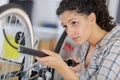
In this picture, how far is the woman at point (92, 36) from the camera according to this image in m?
0.93

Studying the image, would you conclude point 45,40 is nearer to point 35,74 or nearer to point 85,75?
point 35,74

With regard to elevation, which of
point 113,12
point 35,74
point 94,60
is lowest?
point 35,74

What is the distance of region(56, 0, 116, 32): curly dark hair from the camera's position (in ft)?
3.27

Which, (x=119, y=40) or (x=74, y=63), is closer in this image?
(x=119, y=40)

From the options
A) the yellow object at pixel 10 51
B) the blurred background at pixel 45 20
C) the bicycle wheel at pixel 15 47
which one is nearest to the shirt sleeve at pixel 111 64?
the bicycle wheel at pixel 15 47

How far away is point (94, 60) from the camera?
102 cm

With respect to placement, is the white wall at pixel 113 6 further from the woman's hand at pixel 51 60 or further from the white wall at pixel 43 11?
the woman's hand at pixel 51 60

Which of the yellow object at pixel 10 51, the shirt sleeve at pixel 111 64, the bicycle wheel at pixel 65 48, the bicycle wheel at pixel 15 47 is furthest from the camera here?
the bicycle wheel at pixel 65 48

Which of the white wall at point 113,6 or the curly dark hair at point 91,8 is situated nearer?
the curly dark hair at point 91,8

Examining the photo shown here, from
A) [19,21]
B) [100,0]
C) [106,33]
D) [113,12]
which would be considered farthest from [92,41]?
[113,12]

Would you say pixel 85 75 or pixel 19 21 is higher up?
pixel 19 21

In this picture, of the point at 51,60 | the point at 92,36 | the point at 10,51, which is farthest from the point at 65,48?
the point at 51,60

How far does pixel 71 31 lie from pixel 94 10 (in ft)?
0.43

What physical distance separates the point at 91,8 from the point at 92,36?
0.12 m
